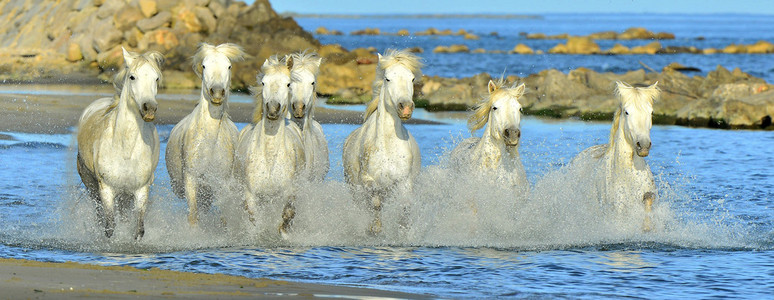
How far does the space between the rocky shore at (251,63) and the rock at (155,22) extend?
0.04 meters

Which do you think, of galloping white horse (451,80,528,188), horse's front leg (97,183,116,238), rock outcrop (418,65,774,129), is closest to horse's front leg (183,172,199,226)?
horse's front leg (97,183,116,238)

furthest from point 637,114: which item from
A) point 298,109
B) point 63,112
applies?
point 63,112

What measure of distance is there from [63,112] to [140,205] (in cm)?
1389

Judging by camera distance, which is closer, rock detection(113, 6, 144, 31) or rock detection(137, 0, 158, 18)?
rock detection(113, 6, 144, 31)

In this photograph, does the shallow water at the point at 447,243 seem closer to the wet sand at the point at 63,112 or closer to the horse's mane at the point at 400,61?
the horse's mane at the point at 400,61

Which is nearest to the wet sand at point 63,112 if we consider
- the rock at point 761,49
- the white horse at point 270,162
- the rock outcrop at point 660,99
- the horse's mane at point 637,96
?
Answer: the rock outcrop at point 660,99

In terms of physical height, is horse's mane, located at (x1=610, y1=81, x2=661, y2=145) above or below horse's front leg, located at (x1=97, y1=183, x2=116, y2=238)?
above

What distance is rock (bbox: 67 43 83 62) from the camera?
37.0 meters

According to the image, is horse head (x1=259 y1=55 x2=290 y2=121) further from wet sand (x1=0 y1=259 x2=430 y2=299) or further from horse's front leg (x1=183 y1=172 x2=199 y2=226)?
wet sand (x1=0 y1=259 x2=430 y2=299)

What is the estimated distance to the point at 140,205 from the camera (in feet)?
28.4

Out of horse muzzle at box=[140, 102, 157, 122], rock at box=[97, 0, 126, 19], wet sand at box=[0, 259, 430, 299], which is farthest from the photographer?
rock at box=[97, 0, 126, 19]

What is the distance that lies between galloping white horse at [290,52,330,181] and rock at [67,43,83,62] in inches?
1120

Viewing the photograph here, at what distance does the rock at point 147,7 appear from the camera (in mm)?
38875

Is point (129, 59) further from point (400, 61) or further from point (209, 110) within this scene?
point (400, 61)
